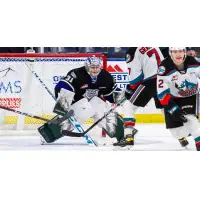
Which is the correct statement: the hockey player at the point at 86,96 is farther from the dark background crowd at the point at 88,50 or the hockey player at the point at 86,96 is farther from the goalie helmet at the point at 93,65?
the dark background crowd at the point at 88,50

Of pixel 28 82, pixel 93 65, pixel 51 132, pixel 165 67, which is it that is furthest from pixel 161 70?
pixel 28 82

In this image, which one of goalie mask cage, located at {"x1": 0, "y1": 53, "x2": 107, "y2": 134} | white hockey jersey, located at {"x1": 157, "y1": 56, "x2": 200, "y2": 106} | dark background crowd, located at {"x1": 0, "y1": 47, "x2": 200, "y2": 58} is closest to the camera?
white hockey jersey, located at {"x1": 157, "y1": 56, "x2": 200, "y2": 106}

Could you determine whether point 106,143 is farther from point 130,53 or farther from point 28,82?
point 28,82

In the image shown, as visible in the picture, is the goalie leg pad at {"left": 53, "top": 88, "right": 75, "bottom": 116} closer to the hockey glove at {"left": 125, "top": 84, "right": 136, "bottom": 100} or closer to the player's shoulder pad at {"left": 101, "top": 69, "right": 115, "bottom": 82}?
the player's shoulder pad at {"left": 101, "top": 69, "right": 115, "bottom": 82}

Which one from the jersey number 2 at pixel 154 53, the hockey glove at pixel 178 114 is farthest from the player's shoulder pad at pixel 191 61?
the hockey glove at pixel 178 114

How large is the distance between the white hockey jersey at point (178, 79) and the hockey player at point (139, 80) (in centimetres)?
9

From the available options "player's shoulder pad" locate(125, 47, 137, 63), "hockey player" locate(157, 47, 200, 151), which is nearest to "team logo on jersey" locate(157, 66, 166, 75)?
"hockey player" locate(157, 47, 200, 151)

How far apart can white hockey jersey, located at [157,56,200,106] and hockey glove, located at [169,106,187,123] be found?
0.27ft

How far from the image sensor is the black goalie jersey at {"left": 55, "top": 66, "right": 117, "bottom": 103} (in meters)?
5.76

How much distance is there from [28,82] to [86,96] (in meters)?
0.82

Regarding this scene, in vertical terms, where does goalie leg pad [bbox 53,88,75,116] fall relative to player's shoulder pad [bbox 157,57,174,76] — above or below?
below

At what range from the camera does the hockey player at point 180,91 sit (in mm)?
5617

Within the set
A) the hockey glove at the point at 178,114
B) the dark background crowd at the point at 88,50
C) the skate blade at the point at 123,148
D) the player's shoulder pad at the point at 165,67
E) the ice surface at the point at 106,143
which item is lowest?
the skate blade at the point at 123,148

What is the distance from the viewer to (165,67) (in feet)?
18.6
